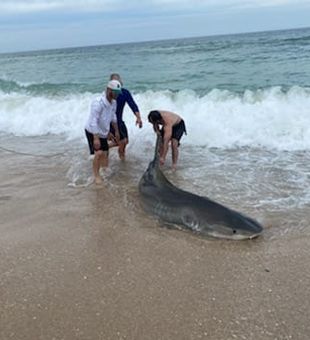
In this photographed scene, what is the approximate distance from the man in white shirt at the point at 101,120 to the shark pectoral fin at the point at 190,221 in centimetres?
211

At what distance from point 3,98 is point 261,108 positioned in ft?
31.4

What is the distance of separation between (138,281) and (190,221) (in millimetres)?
1142

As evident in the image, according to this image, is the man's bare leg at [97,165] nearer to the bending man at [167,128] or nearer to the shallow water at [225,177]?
the shallow water at [225,177]

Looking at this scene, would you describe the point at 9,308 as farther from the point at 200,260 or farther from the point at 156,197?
the point at 156,197

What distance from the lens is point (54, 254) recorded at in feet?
14.4

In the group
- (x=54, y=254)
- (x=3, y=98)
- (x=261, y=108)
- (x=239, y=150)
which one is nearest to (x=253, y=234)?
(x=54, y=254)

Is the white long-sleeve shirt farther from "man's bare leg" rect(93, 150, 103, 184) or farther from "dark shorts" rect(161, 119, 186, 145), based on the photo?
"dark shorts" rect(161, 119, 186, 145)

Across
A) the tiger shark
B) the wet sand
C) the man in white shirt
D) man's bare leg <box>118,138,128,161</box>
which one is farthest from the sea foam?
the wet sand

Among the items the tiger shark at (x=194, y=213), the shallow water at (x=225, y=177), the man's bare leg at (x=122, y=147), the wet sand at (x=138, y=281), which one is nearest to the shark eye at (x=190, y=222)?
the tiger shark at (x=194, y=213)

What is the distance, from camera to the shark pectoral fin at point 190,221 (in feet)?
15.4

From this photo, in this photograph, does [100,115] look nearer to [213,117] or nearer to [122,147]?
[122,147]

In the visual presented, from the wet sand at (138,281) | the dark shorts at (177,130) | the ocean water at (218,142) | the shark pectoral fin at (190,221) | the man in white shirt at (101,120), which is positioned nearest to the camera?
the wet sand at (138,281)

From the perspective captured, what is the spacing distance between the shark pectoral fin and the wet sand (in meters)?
0.11

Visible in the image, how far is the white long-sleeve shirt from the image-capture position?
6.26 m
